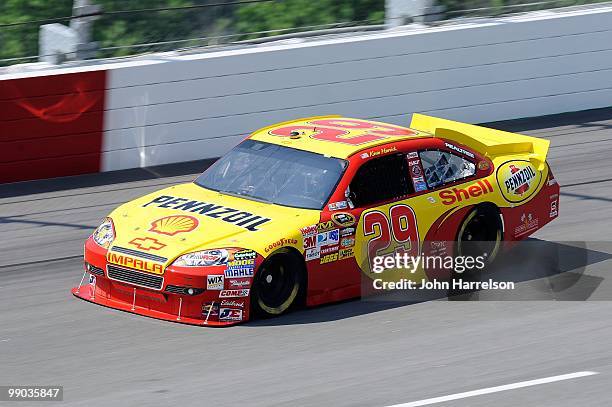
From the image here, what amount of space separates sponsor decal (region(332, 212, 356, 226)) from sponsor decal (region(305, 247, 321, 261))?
0.29 m

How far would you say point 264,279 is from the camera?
29.2 feet

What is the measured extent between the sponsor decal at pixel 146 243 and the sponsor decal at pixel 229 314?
0.66m

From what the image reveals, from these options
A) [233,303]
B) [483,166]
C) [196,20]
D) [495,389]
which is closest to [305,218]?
[233,303]

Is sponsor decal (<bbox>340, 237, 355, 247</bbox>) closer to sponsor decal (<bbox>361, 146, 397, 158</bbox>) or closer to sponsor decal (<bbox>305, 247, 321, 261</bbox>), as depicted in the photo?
sponsor decal (<bbox>305, 247, 321, 261</bbox>)

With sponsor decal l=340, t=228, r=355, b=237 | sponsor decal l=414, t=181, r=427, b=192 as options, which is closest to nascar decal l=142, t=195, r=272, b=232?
sponsor decal l=340, t=228, r=355, b=237

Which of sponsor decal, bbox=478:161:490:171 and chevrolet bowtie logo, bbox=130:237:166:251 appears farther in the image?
sponsor decal, bbox=478:161:490:171

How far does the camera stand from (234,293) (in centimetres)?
868

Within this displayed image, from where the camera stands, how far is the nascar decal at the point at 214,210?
9.05 metres

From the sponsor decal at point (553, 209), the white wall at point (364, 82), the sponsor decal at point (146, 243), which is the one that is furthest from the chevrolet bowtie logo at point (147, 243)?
the white wall at point (364, 82)

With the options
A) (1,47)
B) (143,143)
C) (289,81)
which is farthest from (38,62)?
(289,81)

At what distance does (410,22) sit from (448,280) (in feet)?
23.6

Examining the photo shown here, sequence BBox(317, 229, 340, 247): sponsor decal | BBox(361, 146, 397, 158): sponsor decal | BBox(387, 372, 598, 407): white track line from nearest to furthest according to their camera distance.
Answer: BBox(387, 372, 598, 407): white track line → BBox(317, 229, 340, 247): sponsor decal → BBox(361, 146, 397, 158): sponsor decal

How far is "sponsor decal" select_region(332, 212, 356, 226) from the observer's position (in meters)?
9.23

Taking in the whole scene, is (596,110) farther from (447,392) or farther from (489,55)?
(447,392)
